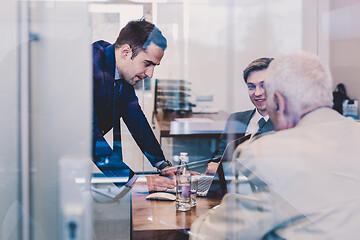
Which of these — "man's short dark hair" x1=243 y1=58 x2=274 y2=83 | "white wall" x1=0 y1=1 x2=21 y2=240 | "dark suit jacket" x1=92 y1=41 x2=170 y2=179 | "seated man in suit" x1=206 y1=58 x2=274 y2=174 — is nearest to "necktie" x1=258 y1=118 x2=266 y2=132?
"seated man in suit" x1=206 y1=58 x2=274 y2=174

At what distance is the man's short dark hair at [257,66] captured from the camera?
6.12 feet

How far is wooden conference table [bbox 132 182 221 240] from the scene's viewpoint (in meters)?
1.74

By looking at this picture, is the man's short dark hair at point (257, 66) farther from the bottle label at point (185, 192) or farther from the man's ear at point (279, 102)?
the bottle label at point (185, 192)

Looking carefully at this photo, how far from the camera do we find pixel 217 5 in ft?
6.27

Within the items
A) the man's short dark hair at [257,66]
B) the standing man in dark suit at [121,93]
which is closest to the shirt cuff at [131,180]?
the standing man in dark suit at [121,93]

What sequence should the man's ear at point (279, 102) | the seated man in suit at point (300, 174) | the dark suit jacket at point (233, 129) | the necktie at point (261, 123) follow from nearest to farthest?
the seated man in suit at point (300, 174) → the man's ear at point (279, 102) → the necktie at point (261, 123) → the dark suit jacket at point (233, 129)

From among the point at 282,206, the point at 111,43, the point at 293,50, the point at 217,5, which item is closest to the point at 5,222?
the point at 111,43

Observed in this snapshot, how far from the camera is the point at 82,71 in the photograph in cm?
187

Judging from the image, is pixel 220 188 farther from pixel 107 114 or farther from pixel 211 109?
pixel 107 114

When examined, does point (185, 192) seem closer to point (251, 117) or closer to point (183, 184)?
point (183, 184)

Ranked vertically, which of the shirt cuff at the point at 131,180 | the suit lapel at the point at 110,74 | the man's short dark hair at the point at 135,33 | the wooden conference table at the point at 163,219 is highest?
the man's short dark hair at the point at 135,33

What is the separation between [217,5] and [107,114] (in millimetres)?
739

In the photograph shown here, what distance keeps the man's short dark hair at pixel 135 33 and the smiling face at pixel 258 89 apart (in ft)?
1.73

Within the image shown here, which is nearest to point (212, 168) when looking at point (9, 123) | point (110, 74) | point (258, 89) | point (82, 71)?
point (258, 89)
